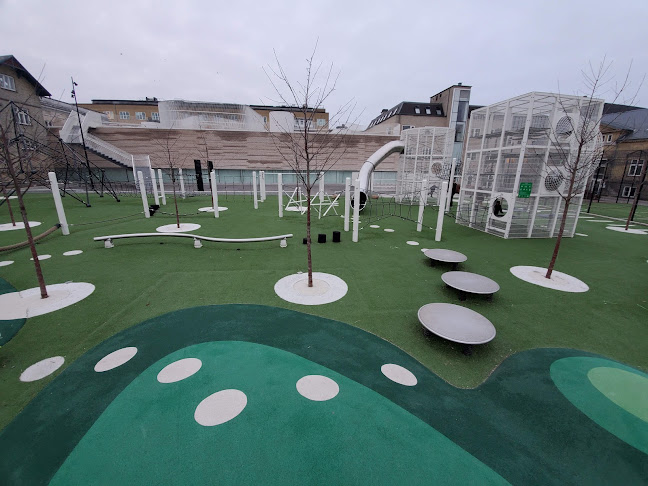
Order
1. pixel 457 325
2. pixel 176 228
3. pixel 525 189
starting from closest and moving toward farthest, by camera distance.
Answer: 1. pixel 457 325
2. pixel 525 189
3. pixel 176 228

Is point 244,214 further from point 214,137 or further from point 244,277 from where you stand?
point 214,137

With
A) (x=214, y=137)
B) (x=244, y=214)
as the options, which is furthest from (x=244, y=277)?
(x=214, y=137)

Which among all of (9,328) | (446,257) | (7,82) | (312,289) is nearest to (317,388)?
(312,289)

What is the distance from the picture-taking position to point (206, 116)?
35375 mm

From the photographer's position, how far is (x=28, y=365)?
170 inches

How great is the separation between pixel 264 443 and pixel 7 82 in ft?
146

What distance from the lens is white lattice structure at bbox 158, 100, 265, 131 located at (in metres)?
34.1

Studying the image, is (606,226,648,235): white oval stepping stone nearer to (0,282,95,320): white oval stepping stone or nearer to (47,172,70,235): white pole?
(0,282,95,320): white oval stepping stone

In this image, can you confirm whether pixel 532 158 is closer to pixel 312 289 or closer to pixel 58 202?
pixel 312 289

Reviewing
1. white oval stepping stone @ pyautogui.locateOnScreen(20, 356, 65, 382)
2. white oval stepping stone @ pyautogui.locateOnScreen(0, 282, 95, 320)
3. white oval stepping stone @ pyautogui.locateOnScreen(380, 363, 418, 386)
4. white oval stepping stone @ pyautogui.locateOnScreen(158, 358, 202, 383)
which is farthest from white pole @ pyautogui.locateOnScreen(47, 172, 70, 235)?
white oval stepping stone @ pyautogui.locateOnScreen(380, 363, 418, 386)

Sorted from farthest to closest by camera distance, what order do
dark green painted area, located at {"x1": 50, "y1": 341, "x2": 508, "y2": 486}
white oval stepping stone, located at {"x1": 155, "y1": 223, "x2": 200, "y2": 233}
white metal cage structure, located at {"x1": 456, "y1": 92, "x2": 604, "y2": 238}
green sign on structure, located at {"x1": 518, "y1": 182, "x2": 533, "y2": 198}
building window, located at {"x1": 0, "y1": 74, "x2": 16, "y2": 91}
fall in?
1. building window, located at {"x1": 0, "y1": 74, "x2": 16, "y2": 91}
2. white oval stepping stone, located at {"x1": 155, "y1": 223, "x2": 200, "y2": 233}
3. green sign on structure, located at {"x1": 518, "y1": 182, "x2": 533, "y2": 198}
4. white metal cage structure, located at {"x1": 456, "y1": 92, "x2": 604, "y2": 238}
5. dark green painted area, located at {"x1": 50, "y1": 341, "x2": 508, "y2": 486}

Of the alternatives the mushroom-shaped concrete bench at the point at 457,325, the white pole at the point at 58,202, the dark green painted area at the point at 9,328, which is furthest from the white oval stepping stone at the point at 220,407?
the white pole at the point at 58,202

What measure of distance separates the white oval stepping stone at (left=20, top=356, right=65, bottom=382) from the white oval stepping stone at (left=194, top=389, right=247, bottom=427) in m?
2.62

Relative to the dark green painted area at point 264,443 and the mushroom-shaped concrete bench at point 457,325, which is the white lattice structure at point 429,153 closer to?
the mushroom-shaped concrete bench at point 457,325
